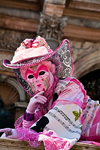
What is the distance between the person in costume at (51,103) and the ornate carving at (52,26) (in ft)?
8.43

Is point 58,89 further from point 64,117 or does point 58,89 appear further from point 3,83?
point 3,83

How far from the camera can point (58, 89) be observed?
6.86 feet

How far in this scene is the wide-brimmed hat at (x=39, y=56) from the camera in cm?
213

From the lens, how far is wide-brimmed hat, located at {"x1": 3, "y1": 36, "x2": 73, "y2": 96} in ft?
6.98

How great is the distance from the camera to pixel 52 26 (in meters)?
4.89

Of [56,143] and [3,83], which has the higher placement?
[56,143]

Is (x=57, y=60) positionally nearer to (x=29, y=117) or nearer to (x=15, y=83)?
(x=29, y=117)

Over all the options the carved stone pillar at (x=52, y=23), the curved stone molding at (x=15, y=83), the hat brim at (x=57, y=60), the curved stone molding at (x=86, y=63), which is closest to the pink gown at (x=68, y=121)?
the hat brim at (x=57, y=60)

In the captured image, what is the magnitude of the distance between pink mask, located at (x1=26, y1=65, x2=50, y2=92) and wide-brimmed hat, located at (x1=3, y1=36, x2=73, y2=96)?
0.07m

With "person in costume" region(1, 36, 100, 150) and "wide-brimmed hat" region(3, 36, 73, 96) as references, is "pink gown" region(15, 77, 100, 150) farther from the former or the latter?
"wide-brimmed hat" region(3, 36, 73, 96)

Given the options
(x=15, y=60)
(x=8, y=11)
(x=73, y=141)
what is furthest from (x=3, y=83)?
(x=73, y=141)

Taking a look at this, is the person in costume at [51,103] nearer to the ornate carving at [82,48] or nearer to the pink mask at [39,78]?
the pink mask at [39,78]

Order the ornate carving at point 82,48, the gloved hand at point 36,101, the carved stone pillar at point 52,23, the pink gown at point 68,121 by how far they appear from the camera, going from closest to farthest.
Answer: the pink gown at point 68,121 < the gloved hand at point 36,101 < the carved stone pillar at point 52,23 < the ornate carving at point 82,48

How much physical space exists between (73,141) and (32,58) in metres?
0.69
